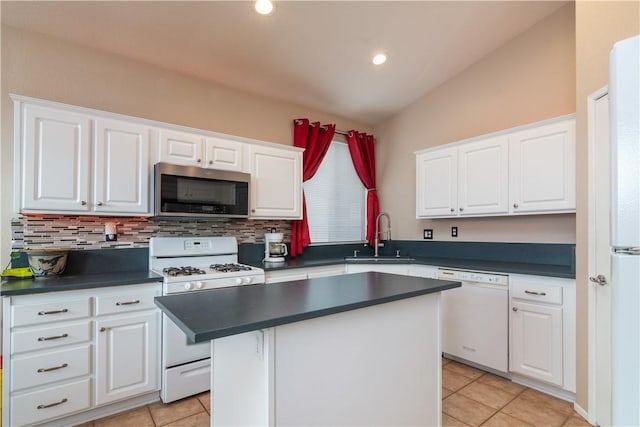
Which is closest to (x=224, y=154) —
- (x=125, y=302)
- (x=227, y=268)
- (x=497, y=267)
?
(x=227, y=268)

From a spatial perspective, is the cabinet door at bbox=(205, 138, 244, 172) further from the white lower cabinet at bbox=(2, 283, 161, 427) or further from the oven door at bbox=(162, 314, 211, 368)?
the oven door at bbox=(162, 314, 211, 368)

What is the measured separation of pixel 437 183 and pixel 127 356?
121 inches

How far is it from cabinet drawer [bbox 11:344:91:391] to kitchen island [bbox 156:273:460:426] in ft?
3.33

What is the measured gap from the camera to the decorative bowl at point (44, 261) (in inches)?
84.3

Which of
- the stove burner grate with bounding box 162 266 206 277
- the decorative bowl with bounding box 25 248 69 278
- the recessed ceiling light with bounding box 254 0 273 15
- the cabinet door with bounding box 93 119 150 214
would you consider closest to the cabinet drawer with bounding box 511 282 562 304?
the stove burner grate with bounding box 162 266 206 277

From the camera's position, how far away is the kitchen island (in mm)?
1217

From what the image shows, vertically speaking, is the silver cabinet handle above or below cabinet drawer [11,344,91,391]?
above

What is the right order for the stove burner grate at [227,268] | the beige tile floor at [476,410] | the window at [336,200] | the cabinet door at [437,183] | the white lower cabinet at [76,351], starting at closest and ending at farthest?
the white lower cabinet at [76,351]
the beige tile floor at [476,410]
the stove burner grate at [227,268]
the cabinet door at [437,183]
the window at [336,200]

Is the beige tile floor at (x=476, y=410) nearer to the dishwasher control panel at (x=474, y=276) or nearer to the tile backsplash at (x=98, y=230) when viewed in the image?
Answer: the dishwasher control panel at (x=474, y=276)

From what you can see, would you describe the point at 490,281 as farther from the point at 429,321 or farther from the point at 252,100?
the point at 252,100

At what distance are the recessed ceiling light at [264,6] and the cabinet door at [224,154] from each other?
3.48 ft

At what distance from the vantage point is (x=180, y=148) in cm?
263

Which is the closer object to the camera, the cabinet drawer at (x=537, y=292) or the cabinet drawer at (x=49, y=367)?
the cabinet drawer at (x=49, y=367)

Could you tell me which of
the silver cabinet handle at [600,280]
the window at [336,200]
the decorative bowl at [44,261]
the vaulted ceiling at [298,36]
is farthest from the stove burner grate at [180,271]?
the silver cabinet handle at [600,280]
